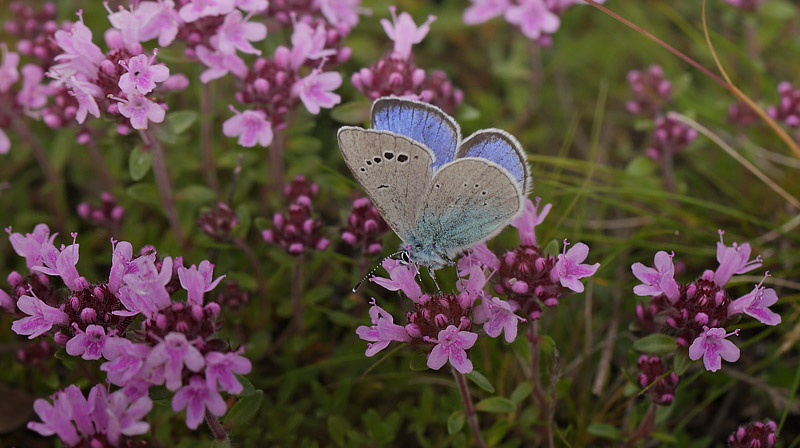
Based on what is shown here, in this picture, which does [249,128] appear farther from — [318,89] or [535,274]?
[535,274]

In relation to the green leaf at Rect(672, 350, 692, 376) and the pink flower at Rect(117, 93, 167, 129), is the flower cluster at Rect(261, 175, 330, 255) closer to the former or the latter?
the pink flower at Rect(117, 93, 167, 129)

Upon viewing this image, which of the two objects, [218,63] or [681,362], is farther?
[218,63]

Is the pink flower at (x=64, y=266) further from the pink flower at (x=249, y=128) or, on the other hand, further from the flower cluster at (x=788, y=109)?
the flower cluster at (x=788, y=109)

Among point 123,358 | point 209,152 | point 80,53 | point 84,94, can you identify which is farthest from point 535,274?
point 209,152

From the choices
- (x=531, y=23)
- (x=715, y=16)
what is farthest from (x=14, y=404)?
(x=715, y=16)

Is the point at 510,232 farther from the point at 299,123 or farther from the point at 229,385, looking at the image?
the point at 229,385

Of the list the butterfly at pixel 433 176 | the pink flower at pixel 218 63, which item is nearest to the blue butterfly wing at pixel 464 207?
the butterfly at pixel 433 176

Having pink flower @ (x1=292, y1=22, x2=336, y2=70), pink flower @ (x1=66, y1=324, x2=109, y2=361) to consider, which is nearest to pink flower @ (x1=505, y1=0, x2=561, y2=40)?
pink flower @ (x1=292, y1=22, x2=336, y2=70)
